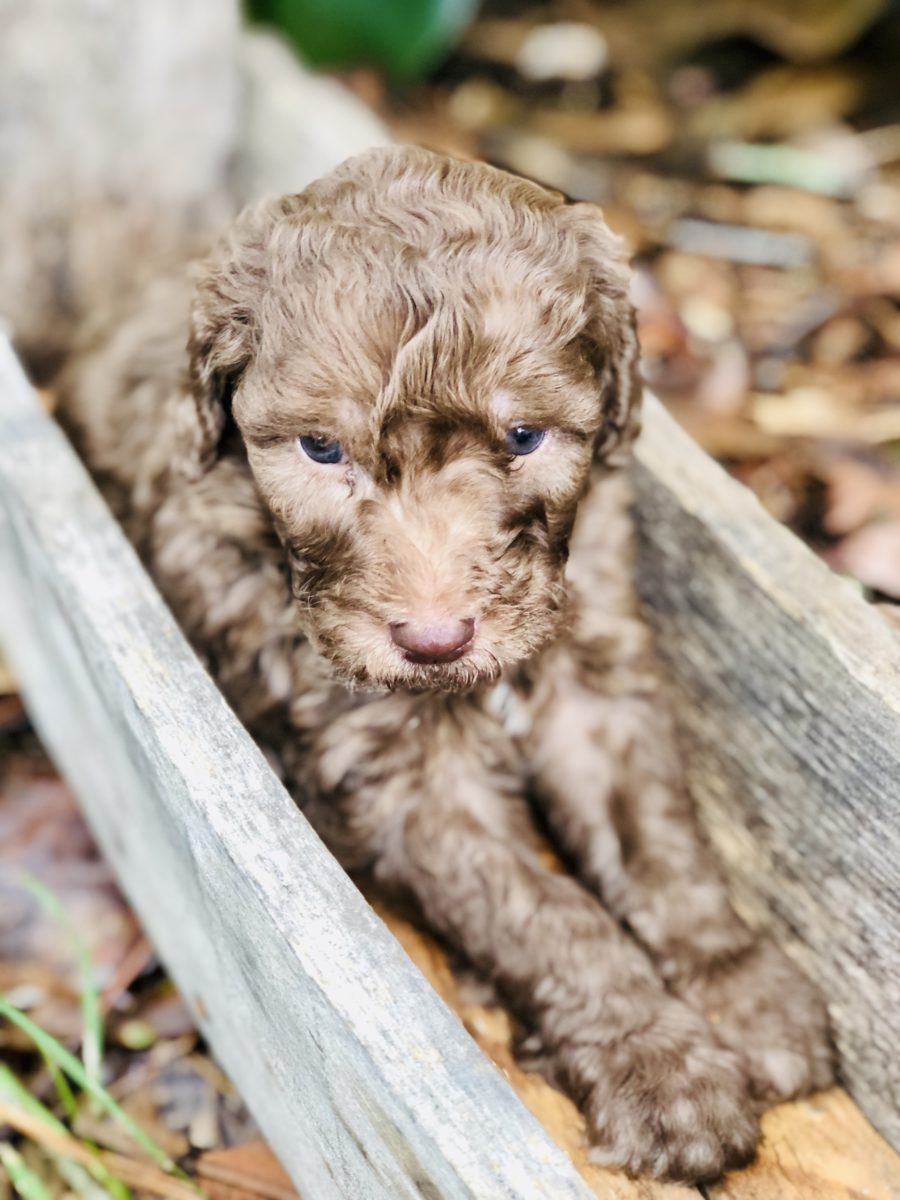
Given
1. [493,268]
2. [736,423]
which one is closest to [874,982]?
[493,268]

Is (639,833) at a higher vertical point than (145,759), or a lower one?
lower

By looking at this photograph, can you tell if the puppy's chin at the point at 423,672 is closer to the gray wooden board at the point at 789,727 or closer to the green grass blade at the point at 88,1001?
the gray wooden board at the point at 789,727

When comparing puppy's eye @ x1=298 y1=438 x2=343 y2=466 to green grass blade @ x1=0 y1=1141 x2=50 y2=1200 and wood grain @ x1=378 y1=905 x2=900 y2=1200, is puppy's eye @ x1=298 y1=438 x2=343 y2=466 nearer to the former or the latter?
wood grain @ x1=378 y1=905 x2=900 y2=1200

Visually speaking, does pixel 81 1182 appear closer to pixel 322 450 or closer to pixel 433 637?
pixel 433 637

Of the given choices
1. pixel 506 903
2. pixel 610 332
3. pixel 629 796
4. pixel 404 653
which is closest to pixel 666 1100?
pixel 506 903

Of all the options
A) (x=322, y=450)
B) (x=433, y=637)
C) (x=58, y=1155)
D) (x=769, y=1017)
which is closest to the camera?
(x=433, y=637)

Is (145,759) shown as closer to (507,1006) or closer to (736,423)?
(507,1006)
